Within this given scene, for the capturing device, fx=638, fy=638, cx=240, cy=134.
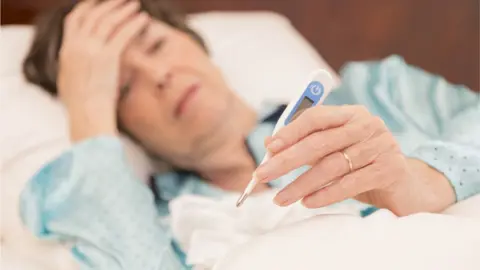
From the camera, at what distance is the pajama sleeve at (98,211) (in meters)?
0.79

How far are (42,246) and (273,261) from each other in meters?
0.39

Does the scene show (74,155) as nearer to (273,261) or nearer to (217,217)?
(217,217)

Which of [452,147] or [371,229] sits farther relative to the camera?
[452,147]

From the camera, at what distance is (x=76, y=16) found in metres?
1.05

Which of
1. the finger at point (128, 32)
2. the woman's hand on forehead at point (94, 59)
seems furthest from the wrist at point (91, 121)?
the finger at point (128, 32)

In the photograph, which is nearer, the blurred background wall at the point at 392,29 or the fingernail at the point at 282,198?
the fingernail at the point at 282,198

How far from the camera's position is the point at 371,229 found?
0.63 meters

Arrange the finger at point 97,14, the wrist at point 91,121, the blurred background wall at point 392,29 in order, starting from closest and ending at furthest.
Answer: the wrist at point 91,121, the finger at point 97,14, the blurred background wall at point 392,29

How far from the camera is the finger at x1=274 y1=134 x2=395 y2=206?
62cm

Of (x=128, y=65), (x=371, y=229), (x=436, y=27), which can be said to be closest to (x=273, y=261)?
(x=371, y=229)

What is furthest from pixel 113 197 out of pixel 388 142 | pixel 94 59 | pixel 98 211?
pixel 388 142

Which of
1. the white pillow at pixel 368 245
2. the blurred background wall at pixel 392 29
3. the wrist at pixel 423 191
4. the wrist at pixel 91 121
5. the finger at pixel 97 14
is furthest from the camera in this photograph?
the blurred background wall at pixel 392 29

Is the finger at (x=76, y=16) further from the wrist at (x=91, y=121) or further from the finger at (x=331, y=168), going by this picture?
the finger at (x=331, y=168)

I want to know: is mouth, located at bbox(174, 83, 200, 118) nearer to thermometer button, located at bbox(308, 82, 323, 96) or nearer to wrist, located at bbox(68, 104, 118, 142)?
wrist, located at bbox(68, 104, 118, 142)
